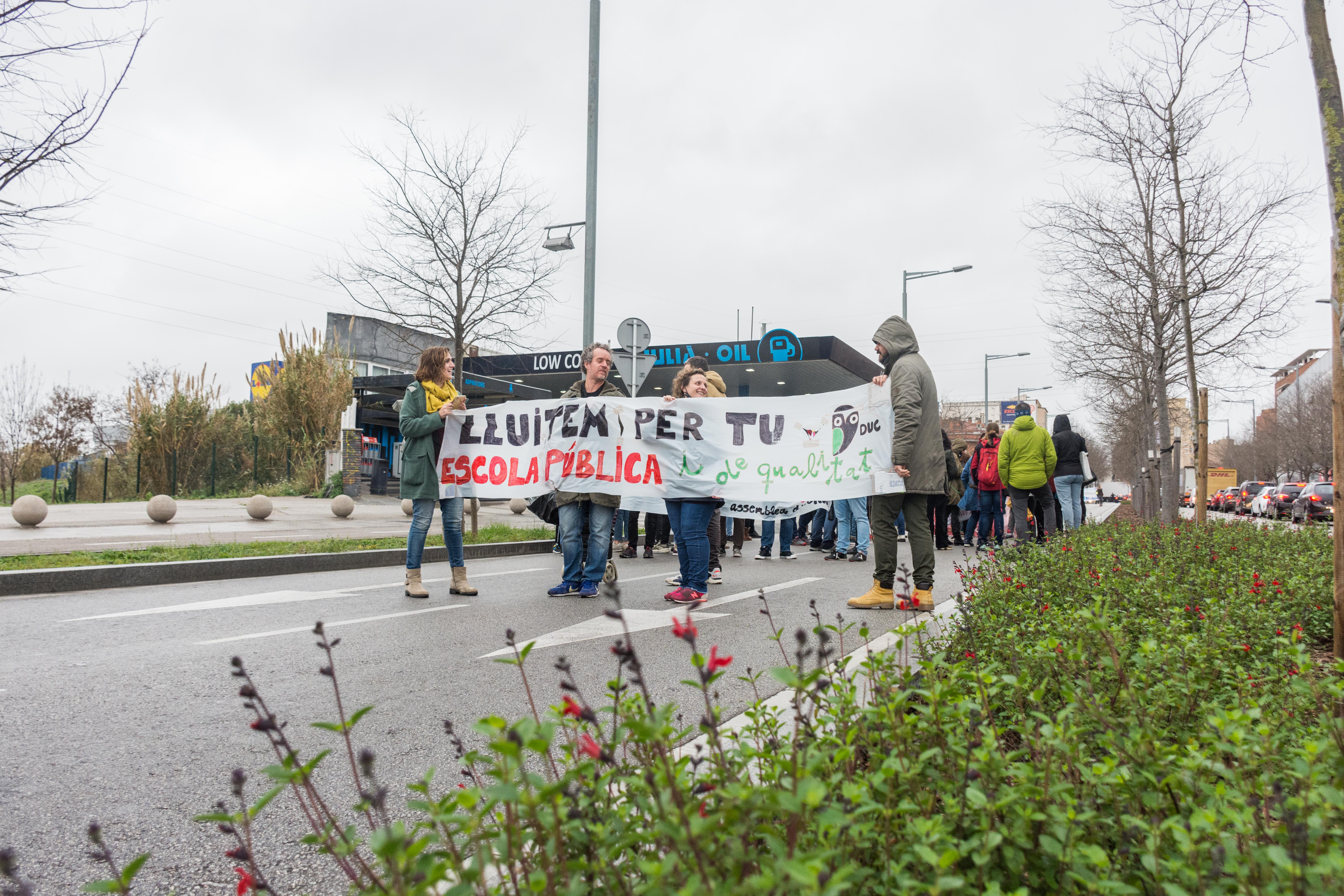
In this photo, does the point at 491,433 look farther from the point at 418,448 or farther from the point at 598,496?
the point at 598,496

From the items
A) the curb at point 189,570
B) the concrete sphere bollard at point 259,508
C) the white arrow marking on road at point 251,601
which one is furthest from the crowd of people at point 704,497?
the concrete sphere bollard at point 259,508

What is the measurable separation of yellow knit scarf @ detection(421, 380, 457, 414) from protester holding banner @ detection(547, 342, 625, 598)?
3.51 ft

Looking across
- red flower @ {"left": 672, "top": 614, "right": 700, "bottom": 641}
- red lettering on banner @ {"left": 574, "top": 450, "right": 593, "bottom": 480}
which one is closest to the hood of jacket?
red lettering on banner @ {"left": 574, "top": 450, "right": 593, "bottom": 480}

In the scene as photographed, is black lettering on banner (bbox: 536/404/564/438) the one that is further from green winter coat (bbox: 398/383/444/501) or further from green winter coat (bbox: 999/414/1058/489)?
green winter coat (bbox: 999/414/1058/489)

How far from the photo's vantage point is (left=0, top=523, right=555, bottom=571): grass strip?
8.70m

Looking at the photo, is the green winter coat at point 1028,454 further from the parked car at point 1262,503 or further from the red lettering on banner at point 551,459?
the parked car at point 1262,503

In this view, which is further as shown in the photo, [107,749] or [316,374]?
[316,374]

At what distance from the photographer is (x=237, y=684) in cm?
435

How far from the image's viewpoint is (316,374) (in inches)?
1160

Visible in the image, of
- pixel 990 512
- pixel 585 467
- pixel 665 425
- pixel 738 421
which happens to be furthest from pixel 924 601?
pixel 990 512

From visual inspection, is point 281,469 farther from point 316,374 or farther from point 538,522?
point 538,522

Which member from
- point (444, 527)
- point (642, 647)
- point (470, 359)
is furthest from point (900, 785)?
point (470, 359)

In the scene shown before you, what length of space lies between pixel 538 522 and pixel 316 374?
42.1ft

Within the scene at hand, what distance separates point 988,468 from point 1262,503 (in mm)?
38558
